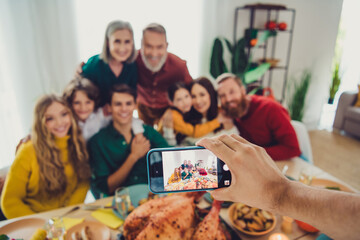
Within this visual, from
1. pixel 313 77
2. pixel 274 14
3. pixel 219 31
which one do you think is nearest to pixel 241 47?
pixel 219 31

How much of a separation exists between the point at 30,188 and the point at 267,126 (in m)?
1.56

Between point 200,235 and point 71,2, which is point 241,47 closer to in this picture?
point 71,2

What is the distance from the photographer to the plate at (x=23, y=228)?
0.84m

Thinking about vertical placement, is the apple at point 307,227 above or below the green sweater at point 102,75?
below

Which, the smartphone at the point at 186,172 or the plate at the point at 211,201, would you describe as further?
the plate at the point at 211,201

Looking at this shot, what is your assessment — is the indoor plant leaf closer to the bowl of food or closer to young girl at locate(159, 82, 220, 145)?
young girl at locate(159, 82, 220, 145)

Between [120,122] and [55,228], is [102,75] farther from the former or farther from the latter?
[55,228]

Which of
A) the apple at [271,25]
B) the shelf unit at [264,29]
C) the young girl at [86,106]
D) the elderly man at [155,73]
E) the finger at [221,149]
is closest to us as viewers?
the finger at [221,149]

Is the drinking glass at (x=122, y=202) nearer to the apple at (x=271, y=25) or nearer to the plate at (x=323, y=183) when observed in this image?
the plate at (x=323, y=183)

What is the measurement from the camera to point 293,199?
44cm

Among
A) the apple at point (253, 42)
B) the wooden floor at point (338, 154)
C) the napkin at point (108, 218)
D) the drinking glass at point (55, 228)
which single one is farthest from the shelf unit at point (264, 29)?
the drinking glass at point (55, 228)

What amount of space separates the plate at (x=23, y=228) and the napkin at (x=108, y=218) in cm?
20

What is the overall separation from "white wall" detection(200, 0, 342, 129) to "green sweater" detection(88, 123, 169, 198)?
1601 millimetres

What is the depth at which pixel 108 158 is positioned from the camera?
1.36m
